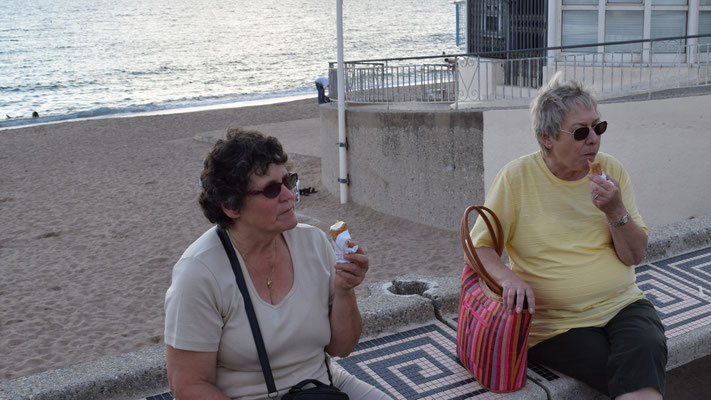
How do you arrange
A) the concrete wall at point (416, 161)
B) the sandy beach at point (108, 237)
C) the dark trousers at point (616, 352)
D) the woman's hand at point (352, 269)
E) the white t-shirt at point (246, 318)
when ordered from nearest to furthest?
1. the white t-shirt at point (246, 318)
2. the woman's hand at point (352, 269)
3. the dark trousers at point (616, 352)
4. the sandy beach at point (108, 237)
5. the concrete wall at point (416, 161)

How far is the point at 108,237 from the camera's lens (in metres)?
11.3

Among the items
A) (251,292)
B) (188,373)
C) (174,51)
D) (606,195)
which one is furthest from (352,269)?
(174,51)

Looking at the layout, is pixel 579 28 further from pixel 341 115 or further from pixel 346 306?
pixel 346 306

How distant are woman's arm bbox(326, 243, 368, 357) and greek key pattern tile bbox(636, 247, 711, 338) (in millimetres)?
1891

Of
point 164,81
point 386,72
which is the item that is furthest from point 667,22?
point 164,81

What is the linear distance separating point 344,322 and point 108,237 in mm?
9322

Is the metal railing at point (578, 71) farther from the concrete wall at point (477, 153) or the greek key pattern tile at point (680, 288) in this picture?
the greek key pattern tile at point (680, 288)

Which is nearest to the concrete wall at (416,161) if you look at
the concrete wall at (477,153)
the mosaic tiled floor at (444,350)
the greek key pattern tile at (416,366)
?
the concrete wall at (477,153)

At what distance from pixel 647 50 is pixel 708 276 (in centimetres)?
670

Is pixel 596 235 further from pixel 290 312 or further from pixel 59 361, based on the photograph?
pixel 59 361

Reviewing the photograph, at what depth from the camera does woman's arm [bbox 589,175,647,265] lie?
3051mm

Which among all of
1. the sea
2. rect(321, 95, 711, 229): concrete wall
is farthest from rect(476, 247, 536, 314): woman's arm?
the sea

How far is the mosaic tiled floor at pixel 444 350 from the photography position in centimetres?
341

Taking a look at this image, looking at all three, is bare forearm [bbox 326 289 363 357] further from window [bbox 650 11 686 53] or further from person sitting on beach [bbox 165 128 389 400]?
window [bbox 650 11 686 53]
